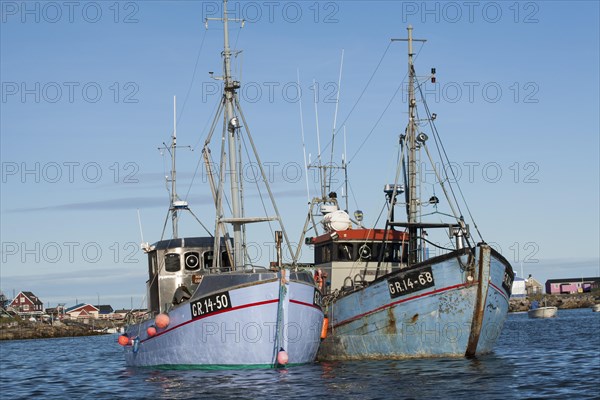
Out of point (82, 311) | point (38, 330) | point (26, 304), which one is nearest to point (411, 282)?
point (38, 330)

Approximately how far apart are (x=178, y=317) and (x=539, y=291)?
172m

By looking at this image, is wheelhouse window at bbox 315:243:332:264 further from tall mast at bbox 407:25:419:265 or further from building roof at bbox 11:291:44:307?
building roof at bbox 11:291:44:307

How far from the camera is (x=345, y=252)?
133 feet

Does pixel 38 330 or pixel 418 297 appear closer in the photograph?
pixel 418 297

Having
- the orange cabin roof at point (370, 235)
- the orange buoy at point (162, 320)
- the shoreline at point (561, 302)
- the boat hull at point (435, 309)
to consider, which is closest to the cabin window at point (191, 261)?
the orange buoy at point (162, 320)

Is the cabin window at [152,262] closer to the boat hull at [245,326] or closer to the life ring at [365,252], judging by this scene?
the boat hull at [245,326]

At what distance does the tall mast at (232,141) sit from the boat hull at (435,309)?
5155mm

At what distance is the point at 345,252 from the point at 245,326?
11.0 metres

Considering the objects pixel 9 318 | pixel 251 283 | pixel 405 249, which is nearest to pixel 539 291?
pixel 9 318

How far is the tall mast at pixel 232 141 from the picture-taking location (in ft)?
112

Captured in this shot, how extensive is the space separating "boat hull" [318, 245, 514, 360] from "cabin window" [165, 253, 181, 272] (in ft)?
24.5

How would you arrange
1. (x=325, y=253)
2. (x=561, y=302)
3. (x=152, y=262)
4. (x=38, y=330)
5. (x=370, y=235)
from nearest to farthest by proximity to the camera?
1. (x=152, y=262)
2. (x=370, y=235)
3. (x=325, y=253)
4. (x=38, y=330)
5. (x=561, y=302)

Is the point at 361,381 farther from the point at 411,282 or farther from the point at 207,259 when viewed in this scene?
the point at 207,259

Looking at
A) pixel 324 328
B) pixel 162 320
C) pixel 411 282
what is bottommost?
pixel 324 328
